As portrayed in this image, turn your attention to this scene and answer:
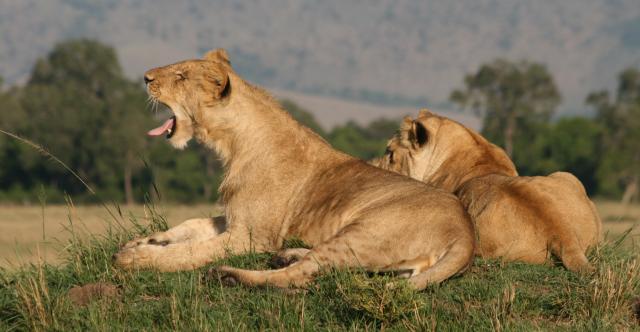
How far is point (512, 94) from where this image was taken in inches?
4040

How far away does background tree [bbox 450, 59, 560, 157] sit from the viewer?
317 feet

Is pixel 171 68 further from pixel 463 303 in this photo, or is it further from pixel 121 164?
pixel 121 164

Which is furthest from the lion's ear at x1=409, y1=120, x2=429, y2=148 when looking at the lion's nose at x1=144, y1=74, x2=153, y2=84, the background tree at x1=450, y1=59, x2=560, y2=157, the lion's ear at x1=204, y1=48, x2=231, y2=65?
the background tree at x1=450, y1=59, x2=560, y2=157

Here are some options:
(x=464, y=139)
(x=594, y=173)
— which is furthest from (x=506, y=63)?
(x=464, y=139)

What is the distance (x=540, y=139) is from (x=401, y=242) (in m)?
84.9

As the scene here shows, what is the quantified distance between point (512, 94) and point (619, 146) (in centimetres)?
2240

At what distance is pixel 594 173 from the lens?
80125 millimetres

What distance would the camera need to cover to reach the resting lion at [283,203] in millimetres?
6086

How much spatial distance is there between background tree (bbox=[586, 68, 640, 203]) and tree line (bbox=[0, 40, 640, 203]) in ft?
0.28

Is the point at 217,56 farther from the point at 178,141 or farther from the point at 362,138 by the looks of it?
the point at 362,138

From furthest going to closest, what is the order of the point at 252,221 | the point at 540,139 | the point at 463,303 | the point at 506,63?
the point at 506,63 < the point at 540,139 < the point at 252,221 < the point at 463,303

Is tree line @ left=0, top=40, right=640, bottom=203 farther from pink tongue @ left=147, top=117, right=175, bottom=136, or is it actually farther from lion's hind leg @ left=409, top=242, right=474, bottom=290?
lion's hind leg @ left=409, top=242, right=474, bottom=290

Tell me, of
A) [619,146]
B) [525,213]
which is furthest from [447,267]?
[619,146]

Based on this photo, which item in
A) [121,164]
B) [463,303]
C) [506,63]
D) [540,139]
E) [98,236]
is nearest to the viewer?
[463,303]
